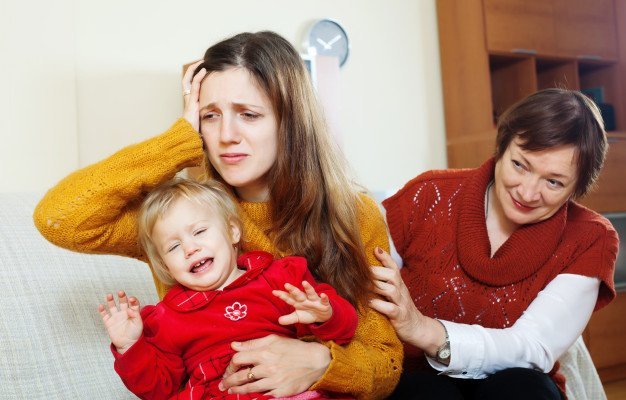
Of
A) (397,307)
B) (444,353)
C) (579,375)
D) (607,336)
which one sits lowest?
(607,336)

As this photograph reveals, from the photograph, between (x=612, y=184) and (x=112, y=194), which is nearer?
(x=112, y=194)

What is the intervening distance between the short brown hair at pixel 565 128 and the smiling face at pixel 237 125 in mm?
595

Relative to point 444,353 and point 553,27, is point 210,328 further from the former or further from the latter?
point 553,27

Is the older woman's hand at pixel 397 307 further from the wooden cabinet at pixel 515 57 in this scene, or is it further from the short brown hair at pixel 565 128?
the wooden cabinet at pixel 515 57

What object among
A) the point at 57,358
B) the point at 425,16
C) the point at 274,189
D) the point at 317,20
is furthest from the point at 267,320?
the point at 425,16

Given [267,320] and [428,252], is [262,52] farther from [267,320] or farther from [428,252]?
[428,252]

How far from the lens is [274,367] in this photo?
1239mm

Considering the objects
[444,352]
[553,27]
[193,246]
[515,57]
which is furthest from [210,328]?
[553,27]

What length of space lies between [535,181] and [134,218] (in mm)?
860

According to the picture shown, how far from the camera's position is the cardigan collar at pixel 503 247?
5.32 feet

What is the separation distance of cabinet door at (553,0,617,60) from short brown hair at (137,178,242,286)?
9.87 ft

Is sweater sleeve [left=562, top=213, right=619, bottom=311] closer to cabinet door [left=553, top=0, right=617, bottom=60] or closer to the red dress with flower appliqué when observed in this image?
the red dress with flower appliqué

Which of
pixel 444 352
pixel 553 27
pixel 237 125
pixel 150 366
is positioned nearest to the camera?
pixel 150 366

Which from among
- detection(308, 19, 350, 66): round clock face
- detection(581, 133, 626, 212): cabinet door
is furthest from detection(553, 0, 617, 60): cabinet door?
detection(308, 19, 350, 66): round clock face
